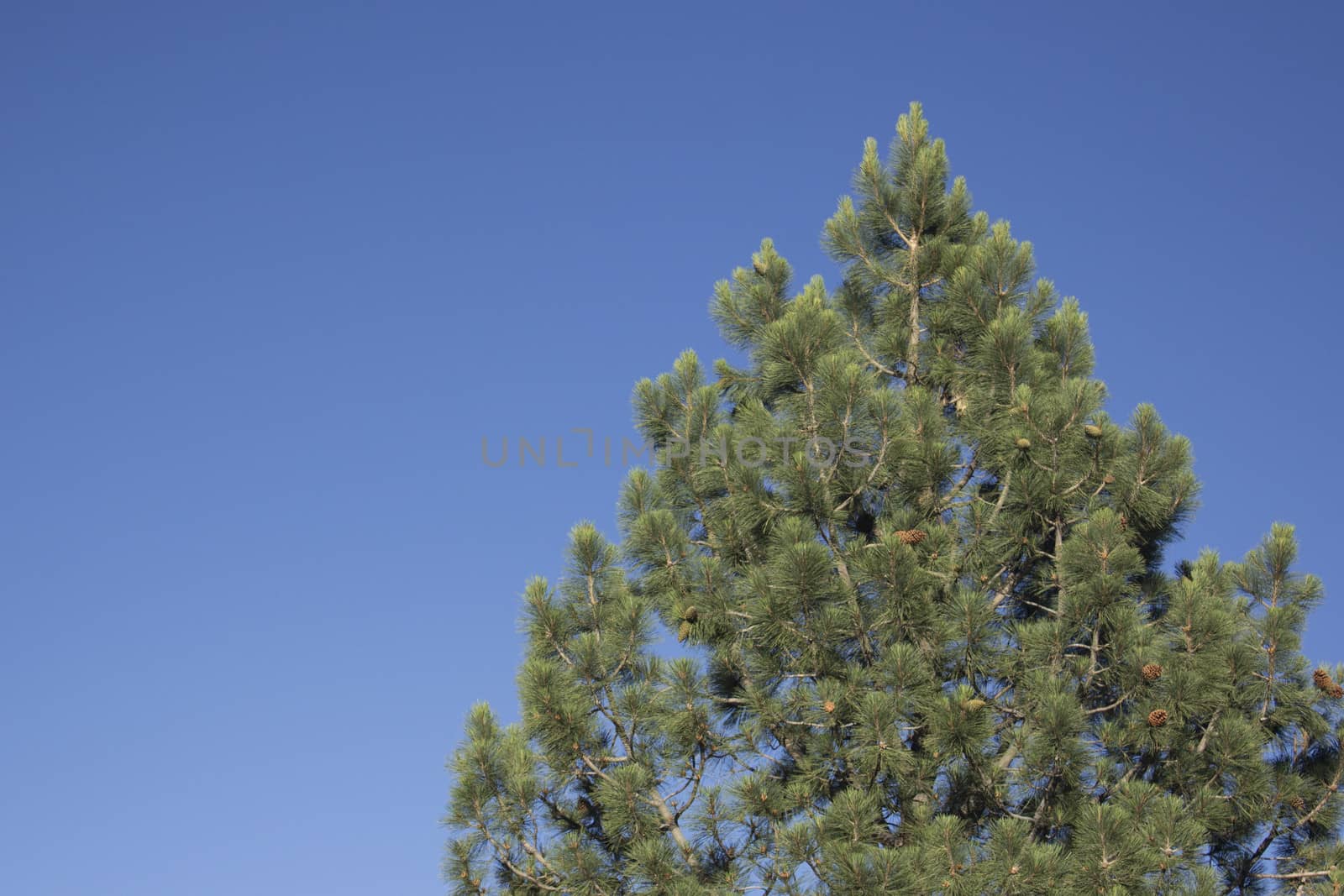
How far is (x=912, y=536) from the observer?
32.1 ft

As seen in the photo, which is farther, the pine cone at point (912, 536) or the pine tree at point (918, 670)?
the pine cone at point (912, 536)

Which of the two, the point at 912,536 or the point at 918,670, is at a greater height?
the point at 912,536

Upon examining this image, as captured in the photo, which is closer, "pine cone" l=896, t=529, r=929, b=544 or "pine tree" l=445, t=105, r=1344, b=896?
"pine tree" l=445, t=105, r=1344, b=896

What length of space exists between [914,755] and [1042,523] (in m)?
2.38

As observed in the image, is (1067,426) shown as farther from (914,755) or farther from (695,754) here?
(695,754)

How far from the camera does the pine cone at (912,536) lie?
31.9 ft

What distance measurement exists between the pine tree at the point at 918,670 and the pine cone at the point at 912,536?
1.2 inches

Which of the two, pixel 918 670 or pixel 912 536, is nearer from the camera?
pixel 918 670

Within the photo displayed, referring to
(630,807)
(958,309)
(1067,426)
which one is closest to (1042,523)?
(1067,426)

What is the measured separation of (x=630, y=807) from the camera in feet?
30.0

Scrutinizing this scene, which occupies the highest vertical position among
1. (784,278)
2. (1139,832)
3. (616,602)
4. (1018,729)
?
(784,278)

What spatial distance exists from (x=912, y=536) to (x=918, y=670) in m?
1.42

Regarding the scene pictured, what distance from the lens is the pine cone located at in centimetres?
973

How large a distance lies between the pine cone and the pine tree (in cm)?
3
